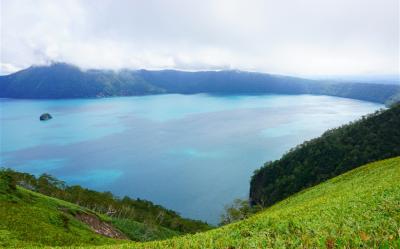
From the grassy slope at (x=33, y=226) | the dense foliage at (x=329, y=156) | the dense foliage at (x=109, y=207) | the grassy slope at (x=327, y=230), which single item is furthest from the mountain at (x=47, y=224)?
the dense foliage at (x=329, y=156)

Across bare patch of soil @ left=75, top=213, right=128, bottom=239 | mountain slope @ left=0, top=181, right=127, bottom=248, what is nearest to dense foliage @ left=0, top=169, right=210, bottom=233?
bare patch of soil @ left=75, top=213, right=128, bottom=239

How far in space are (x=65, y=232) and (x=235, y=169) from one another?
126101 mm

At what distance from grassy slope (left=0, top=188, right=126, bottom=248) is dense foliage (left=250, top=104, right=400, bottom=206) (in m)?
84.3

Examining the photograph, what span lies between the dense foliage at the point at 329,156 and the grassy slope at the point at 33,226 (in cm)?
8429

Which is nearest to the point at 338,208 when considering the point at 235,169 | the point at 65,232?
the point at 65,232

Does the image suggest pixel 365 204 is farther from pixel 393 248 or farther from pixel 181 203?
pixel 181 203

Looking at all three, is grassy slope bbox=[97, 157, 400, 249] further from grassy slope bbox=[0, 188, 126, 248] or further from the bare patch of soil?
the bare patch of soil

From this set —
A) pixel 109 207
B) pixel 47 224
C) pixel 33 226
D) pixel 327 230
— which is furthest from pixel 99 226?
pixel 327 230

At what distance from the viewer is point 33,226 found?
26.7 meters

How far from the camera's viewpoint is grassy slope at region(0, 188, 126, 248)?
920 inches

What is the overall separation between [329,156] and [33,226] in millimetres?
112800

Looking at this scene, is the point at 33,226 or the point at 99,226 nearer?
the point at 33,226

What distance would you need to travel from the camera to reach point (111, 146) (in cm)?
19662

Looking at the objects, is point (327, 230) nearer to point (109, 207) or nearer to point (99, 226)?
point (99, 226)
